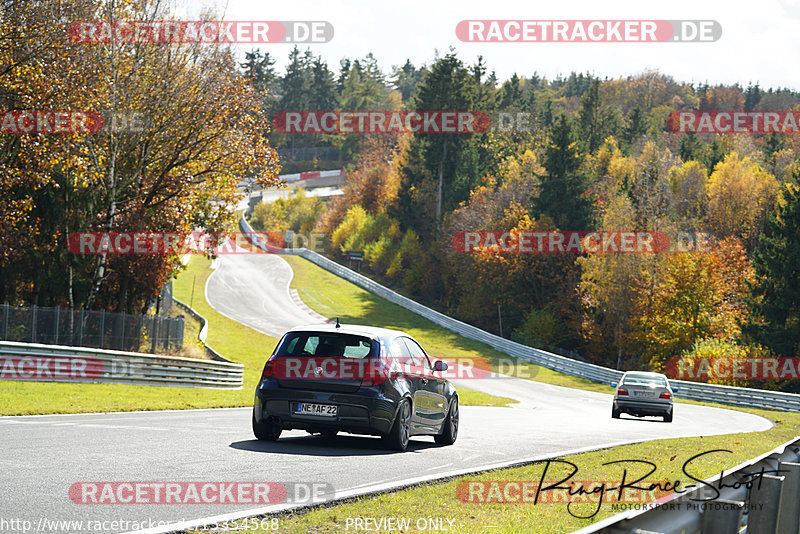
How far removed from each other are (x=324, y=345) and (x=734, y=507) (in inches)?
337

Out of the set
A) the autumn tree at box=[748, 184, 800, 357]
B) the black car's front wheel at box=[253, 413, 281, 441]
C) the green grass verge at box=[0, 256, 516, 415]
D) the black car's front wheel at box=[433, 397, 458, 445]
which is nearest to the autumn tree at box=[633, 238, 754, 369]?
the autumn tree at box=[748, 184, 800, 357]

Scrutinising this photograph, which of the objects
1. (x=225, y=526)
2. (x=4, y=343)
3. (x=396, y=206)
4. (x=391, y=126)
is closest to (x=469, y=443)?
(x=225, y=526)

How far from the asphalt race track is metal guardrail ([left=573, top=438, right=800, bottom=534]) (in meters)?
3.76

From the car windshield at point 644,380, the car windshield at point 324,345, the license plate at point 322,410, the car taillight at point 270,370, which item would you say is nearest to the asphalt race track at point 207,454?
the license plate at point 322,410

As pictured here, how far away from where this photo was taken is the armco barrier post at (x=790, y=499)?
241 inches

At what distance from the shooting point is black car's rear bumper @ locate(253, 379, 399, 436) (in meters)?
12.3

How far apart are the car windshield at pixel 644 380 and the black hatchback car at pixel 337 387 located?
15470 mm

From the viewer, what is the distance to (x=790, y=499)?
20.4 feet

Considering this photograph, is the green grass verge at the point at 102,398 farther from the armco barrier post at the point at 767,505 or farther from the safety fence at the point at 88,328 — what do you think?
the armco barrier post at the point at 767,505

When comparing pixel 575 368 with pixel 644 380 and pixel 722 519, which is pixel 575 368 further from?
pixel 722 519

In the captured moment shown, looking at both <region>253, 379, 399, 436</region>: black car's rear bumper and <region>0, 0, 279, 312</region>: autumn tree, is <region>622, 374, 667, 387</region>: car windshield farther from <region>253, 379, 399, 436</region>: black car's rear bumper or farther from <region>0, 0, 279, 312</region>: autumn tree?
<region>253, 379, 399, 436</region>: black car's rear bumper

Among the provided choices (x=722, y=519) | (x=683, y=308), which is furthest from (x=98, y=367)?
(x=683, y=308)

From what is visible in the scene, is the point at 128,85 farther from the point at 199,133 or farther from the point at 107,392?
the point at 107,392

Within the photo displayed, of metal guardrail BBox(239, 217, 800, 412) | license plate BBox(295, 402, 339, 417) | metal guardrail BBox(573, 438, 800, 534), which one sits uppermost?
metal guardrail BBox(573, 438, 800, 534)
